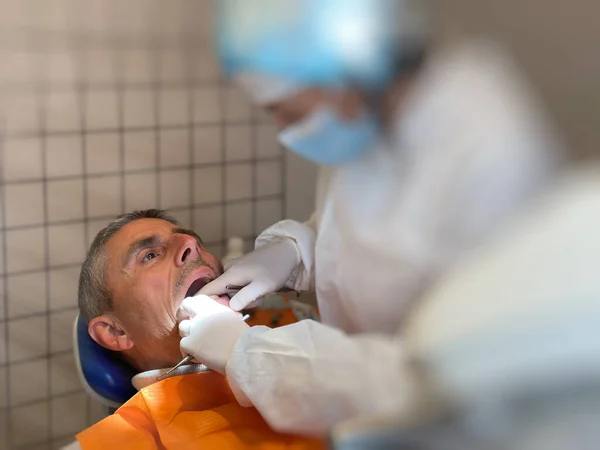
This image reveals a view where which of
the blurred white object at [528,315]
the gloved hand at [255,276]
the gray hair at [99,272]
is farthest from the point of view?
the gray hair at [99,272]

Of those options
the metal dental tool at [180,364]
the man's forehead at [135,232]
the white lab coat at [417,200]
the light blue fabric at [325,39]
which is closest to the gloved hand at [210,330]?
the metal dental tool at [180,364]

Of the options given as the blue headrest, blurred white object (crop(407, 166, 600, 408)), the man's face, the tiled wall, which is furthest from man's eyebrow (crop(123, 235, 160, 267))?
blurred white object (crop(407, 166, 600, 408))

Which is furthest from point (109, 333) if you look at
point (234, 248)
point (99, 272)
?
point (234, 248)

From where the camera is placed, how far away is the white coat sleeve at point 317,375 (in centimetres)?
42

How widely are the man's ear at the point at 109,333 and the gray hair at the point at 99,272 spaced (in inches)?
0.5

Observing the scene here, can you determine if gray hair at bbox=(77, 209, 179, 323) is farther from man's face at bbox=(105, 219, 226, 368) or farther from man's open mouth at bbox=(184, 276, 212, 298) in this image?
man's open mouth at bbox=(184, 276, 212, 298)

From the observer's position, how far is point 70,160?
1480 millimetres

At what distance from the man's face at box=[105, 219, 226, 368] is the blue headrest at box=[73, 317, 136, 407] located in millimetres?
103

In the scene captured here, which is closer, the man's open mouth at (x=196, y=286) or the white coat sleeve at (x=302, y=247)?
the white coat sleeve at (x=302, y=247)

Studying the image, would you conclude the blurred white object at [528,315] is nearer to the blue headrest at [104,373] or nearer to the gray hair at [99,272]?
the gray hair at [99,272]

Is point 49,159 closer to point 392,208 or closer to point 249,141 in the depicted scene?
point 249,141

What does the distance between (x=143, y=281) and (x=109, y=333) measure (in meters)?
0.13

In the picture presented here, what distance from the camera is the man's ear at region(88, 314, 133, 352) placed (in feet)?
3.45

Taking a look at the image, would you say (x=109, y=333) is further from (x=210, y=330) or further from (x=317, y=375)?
(x=317, y=375)
